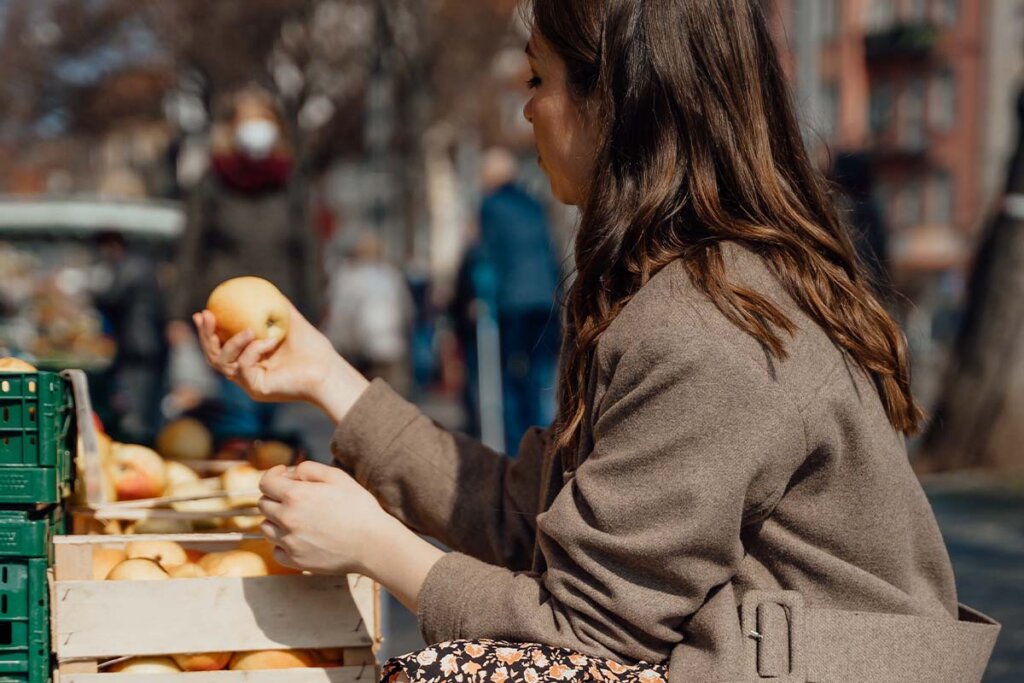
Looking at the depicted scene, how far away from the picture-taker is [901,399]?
199 cm

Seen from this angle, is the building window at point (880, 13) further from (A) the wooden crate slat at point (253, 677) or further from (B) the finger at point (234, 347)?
(A) the wooden crate slat at point (253, 677)

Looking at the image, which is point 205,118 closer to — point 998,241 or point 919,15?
point 998,241

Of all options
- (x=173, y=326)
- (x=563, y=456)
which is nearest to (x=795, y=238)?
(x=563, y=456)

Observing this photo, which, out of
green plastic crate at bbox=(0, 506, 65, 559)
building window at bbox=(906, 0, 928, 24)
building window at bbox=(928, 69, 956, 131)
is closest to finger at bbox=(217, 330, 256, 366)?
green plastic crate at bbox=(0, 506, 65, 559)

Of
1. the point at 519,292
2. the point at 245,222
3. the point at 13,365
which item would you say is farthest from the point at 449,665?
the point at 519,292

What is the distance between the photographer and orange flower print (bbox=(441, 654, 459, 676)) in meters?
1.82

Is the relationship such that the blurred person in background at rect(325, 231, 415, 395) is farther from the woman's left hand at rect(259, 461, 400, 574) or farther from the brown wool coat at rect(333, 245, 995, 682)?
the brown wool coat at rect(333, 245, 995, 682)

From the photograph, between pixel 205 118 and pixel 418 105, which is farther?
pixel 205 118

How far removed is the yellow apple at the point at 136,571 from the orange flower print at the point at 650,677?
0.83 metres

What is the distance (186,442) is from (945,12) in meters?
47.0

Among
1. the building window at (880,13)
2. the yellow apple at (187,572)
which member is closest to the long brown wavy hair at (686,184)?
the yellow apple at (187,572)

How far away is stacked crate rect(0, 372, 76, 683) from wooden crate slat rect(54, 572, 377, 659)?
36 mm

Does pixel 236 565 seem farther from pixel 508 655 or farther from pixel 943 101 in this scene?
pixel 943 101

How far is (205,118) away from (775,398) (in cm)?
2430
